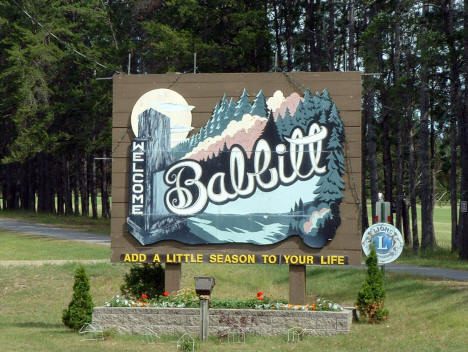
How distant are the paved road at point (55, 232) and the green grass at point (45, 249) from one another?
126 centimetres

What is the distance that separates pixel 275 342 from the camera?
1566cm

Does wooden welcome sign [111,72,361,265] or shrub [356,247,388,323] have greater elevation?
wooden welcome sign [111,72,361,265]

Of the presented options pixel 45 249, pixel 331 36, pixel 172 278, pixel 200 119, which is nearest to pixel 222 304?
pixel 172 278

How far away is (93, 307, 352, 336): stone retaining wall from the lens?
637 inches

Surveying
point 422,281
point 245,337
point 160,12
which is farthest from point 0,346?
point 160,12

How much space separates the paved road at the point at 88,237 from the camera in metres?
23.3

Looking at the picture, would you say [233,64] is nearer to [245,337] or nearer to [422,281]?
[422,281]

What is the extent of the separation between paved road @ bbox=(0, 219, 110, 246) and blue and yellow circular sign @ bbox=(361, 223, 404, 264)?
21.2 metres

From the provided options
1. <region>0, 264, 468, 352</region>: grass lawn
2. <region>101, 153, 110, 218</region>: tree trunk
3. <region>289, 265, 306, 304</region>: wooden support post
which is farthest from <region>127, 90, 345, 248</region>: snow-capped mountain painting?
<region>101, 153, 110, 218</region>: tree trunk

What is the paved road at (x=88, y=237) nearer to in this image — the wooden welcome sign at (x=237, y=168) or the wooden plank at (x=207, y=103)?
the wooden welcome sign at (x=237, y=168)

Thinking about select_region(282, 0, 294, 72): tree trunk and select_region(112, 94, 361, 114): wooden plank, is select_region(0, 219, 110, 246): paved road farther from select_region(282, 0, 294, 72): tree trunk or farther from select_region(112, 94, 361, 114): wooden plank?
select_region(112, 94, 361, 114): wooden plank

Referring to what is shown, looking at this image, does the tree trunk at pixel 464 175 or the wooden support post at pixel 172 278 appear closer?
the wooden support post at pixel 172 278

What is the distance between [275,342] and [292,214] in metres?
2.98

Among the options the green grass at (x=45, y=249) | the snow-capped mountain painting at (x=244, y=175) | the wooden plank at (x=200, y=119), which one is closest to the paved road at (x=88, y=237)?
the green grass at (x=45, y=249)
